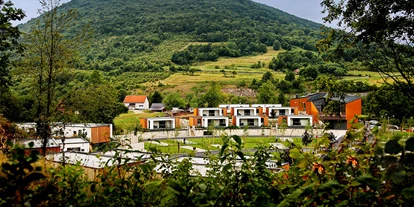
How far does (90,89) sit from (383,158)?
1084 cm

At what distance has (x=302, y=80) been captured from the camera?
A: 6550cm

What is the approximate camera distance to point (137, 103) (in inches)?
2420

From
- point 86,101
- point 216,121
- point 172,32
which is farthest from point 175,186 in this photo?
point 172,32

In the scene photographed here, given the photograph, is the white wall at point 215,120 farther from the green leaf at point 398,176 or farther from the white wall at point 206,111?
the green leaf at point 398,176

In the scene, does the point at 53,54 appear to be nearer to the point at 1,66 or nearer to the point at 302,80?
the point at 1,66

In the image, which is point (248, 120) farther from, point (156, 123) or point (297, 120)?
point (156, 123)

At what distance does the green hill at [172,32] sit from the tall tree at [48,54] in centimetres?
7355

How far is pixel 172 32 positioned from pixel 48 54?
129596mm

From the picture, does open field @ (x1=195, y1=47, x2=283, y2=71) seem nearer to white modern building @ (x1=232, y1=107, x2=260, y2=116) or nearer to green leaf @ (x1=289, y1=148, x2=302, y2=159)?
white modern building @ (x1=232, y1=107, x2=260, y2=116)

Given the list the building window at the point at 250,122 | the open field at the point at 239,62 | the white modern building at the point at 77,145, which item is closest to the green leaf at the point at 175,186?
the white modern building at the point at 77,145

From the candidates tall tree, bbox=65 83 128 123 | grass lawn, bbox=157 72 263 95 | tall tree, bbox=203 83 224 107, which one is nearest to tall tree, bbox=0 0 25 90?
tall tree, bbox=65 83 128 123

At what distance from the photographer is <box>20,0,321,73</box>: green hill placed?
102062mm

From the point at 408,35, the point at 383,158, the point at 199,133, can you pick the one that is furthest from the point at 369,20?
the point at 199,133

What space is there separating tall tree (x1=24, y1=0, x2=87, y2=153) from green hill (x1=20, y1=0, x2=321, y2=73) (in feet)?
241
